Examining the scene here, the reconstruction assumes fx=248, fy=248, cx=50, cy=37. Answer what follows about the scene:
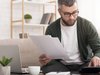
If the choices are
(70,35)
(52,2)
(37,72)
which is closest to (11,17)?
(52,2)

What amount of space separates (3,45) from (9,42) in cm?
7

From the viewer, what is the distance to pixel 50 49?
5.98 feet

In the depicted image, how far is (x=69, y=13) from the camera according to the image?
2.10 m

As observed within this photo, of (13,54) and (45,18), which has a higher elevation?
(45,18)

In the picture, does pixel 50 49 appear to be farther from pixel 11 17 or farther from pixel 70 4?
pixel 11 17

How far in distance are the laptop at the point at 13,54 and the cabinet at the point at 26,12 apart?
2.18m

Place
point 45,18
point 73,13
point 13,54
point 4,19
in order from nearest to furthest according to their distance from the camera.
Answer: point 13,54, point 73,13, point 4,19, point 45,18

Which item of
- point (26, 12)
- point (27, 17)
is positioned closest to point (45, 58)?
point (27, 17)

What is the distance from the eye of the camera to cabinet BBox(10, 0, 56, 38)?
13.3ft

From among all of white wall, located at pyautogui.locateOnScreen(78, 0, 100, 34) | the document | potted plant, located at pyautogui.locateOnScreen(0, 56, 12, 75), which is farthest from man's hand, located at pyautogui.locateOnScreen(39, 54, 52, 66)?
white wall, located at pyautogui.locateOnScreen(78, 0, 100, 34)

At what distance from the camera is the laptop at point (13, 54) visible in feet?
5.55

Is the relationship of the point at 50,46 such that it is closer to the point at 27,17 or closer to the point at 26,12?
the point at 27,17

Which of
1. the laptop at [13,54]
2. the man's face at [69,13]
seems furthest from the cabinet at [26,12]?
the laptop at [13,54]

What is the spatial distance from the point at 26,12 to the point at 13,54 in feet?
8.48
